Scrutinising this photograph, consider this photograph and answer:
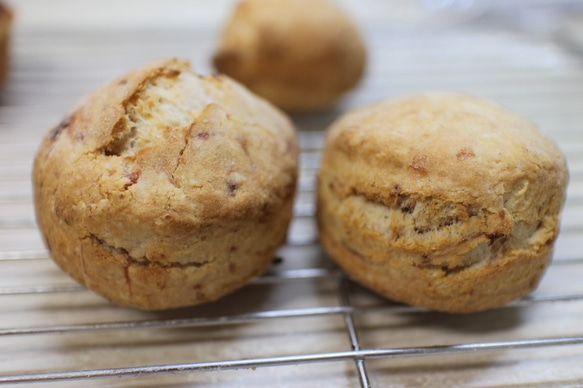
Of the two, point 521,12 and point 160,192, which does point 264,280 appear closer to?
point 160,192

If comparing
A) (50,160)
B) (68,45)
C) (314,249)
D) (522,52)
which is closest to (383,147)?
(314,249)

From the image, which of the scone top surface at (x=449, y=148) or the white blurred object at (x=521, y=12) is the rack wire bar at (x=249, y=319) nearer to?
the scone top surface at (x=449, y=148)

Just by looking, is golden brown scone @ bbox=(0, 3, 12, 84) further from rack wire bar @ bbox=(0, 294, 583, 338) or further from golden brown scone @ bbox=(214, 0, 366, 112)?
rack wire bar @ bbox=(0, 294, 583, 338)

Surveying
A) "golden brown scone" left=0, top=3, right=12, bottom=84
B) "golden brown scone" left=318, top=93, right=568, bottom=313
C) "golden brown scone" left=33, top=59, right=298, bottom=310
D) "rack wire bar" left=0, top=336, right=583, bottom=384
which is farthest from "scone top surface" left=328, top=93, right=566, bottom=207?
"golden brown scone" left=0, top=3, right=12, bottom=84

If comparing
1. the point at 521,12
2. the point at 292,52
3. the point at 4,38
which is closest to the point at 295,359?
the point at 292,52

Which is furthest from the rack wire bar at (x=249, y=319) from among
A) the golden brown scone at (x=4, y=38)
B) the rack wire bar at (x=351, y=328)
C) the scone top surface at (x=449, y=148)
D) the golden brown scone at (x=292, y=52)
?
the golden brown scone at (x=4, y=38)

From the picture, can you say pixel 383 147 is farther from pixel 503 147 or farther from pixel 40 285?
pixel 40 285
